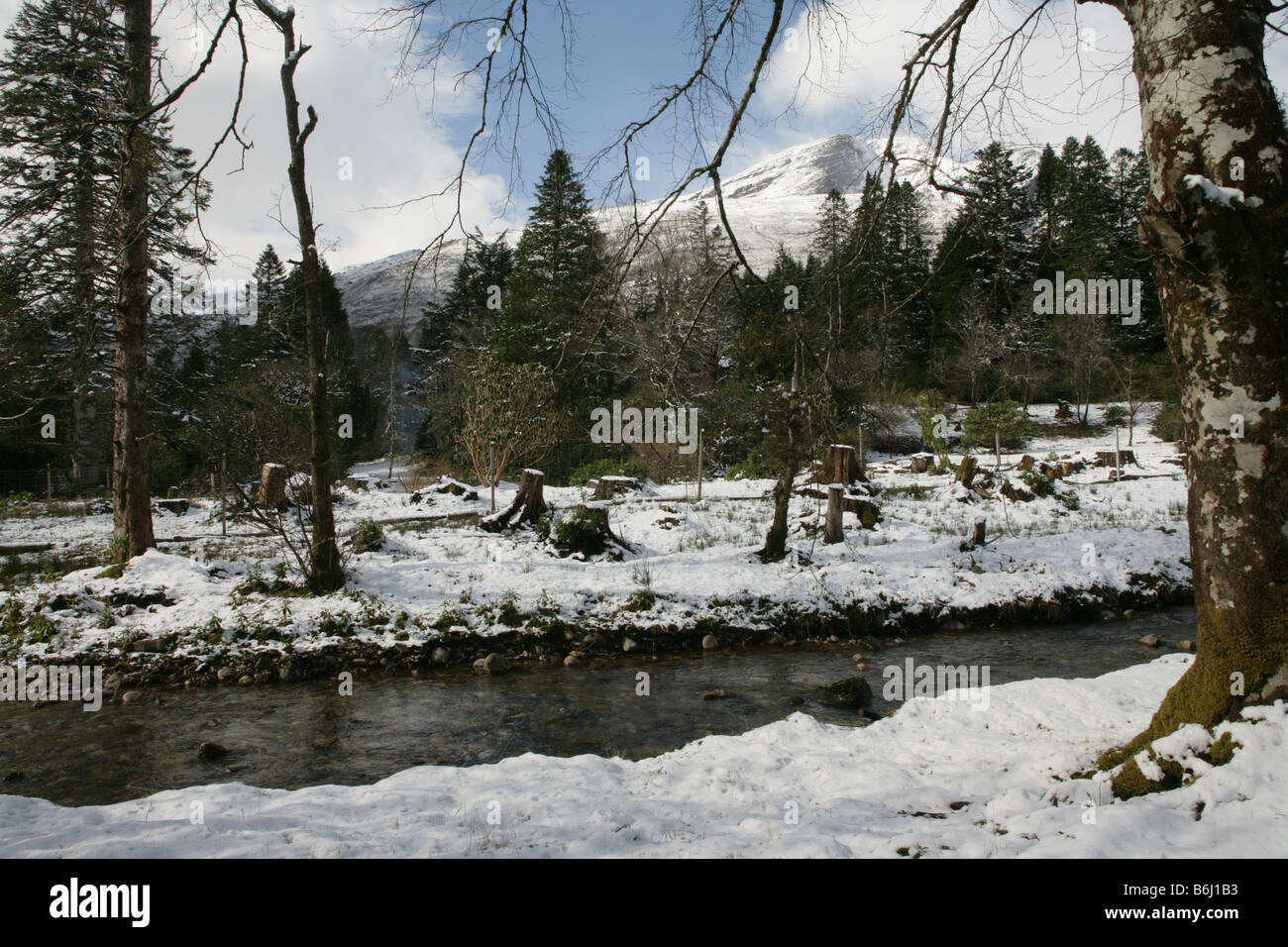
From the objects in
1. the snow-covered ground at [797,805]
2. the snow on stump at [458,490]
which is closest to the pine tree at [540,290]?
the snow on stump at [458,490]

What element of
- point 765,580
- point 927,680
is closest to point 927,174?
point 927,680

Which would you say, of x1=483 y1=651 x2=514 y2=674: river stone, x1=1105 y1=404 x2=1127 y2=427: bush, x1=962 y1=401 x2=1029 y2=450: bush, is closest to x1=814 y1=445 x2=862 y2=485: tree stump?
x1=483 y1=651 x2=514 y2=674: river stone

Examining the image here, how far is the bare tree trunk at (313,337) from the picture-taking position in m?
8.58

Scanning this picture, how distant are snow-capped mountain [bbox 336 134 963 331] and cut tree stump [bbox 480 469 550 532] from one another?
4.13m

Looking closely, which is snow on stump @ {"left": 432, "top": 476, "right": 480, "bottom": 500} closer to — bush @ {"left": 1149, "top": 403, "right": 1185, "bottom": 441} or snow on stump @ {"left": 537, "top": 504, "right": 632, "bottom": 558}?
snow on stump @ {"left": 537, "top": 504, "right": 632, "bottom": 558}

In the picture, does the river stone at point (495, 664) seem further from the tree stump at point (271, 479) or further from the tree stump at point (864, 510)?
the tree stump at point (271, 479)

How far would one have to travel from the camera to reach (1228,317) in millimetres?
2949

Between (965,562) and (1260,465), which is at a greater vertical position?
(1260,465)

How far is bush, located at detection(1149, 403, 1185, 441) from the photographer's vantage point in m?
28.3

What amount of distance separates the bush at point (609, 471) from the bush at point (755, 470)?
10.1ft

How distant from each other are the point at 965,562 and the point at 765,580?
358 cm
